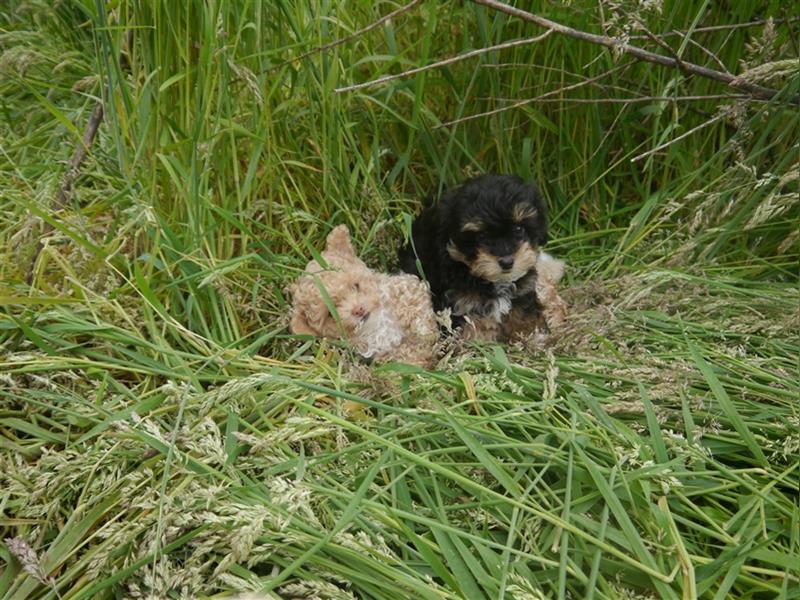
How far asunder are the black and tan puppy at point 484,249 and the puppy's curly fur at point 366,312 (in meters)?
0.18

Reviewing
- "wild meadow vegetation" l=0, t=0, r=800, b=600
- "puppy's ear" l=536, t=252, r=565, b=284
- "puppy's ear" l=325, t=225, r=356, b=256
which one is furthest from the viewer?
"puppy's ear" l=536, t=252, r=565, b=284

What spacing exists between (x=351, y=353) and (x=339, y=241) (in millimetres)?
509

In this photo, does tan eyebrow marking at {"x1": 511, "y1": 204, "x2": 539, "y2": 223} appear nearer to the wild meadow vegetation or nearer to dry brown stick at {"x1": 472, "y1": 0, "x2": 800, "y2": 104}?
the wild meadow vegetation

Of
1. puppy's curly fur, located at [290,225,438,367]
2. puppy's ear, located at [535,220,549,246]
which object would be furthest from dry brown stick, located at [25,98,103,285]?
puppy's ear, located at [535,220,549,246]

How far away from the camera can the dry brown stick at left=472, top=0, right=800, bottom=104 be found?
8.73 feet

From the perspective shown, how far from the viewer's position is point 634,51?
2.83 meters

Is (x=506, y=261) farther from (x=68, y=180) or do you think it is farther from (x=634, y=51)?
(x=68, y=180)

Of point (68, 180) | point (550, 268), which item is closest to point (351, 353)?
point (550, 268)

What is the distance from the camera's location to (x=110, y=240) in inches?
106

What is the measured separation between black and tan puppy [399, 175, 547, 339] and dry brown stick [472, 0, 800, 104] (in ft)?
1.83

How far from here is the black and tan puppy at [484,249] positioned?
9.06 ft

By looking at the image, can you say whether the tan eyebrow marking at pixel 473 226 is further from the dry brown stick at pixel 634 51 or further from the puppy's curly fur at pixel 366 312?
the dry brown stick at pixel 634 51

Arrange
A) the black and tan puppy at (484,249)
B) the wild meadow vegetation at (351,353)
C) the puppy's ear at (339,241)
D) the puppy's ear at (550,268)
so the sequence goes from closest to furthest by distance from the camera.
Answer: the wild meadow vegetation at (351,353) → the black and tan puppy at (484,249) → the puppy's ear at (339,241) → the puppy's ear at (550,268)

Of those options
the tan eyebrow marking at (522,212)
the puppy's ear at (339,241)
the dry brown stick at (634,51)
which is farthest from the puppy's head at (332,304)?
the dry brown stick at (634,51)
